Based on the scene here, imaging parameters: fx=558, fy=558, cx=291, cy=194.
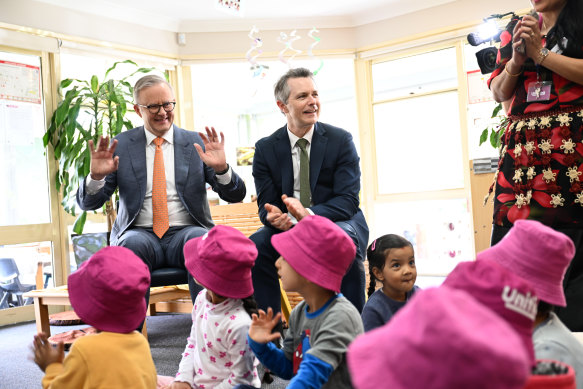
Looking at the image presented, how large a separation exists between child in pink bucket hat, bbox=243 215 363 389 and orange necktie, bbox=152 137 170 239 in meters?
1.09

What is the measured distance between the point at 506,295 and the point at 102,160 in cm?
194

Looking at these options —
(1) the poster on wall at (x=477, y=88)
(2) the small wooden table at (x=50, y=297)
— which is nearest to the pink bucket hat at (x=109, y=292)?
(2) the small wooden table at (x=50, y=297)

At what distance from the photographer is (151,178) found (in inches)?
103

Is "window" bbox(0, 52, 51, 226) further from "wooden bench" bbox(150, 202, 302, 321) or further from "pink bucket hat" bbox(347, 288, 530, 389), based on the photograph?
"pink bucket hat" bbox(347, 288, 530, 389)

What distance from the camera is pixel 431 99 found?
642 cm

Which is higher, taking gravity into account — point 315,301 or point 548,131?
point 548,131

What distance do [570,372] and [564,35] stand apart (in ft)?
4.36

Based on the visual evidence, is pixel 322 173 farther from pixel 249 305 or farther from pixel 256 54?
pixel 256 54

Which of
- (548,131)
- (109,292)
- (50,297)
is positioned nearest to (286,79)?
(548,131)

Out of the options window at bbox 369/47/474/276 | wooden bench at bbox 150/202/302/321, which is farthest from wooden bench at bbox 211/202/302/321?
window at bbox 369/47/474/276

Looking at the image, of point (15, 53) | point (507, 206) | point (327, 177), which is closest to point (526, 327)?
point (507, 206)

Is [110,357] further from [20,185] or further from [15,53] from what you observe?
[15,53]

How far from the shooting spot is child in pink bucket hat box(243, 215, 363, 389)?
1414mm

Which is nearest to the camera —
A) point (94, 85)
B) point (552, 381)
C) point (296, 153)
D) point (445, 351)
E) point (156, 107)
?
point (445, 351)
